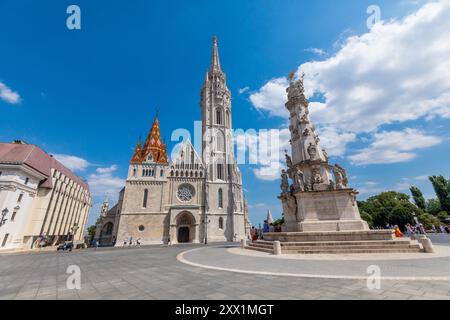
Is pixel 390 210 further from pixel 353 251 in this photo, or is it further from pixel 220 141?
pixel 353 251

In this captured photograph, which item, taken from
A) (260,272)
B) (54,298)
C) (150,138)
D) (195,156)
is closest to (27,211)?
(150,138)

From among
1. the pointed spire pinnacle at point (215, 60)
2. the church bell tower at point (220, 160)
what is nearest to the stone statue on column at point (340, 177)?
the church bell tower at point (220, 160)

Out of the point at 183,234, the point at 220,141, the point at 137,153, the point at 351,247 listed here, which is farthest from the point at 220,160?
the point at 351,247

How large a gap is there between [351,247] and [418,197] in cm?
5200

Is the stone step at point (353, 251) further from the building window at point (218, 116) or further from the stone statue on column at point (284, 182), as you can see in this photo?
the building window at point (218, 116)

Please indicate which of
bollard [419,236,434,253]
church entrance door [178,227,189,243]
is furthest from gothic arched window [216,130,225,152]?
bollard [419,236,434,253]

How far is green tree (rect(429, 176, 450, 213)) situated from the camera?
40312 millimetres

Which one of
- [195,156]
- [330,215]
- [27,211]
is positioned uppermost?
[195,156]

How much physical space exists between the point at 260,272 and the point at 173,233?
28099 millimetres

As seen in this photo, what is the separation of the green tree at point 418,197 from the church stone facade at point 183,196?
136 feet

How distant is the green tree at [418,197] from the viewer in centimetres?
4366
